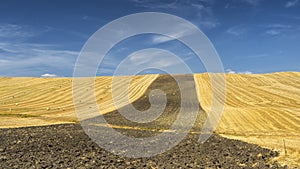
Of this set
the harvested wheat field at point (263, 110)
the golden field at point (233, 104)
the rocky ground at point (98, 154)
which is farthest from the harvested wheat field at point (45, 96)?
the harvested wheat field at point (263, 110)

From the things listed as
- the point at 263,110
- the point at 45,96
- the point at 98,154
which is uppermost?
the point at 45,96

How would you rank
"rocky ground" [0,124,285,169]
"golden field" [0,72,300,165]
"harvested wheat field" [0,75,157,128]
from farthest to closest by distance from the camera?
1. "harvested wheat field" [0,75,157,128]
2. "golden field" [0,72,300,165]
3. "rocky ground" [0,124,285,169]

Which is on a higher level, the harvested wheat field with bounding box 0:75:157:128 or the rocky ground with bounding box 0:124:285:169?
the harvested wheat field with bounding box 0:75:157:128

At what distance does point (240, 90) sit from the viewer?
7912cm

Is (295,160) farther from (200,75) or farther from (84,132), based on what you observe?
(200,75)

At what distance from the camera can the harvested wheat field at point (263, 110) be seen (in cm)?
3475

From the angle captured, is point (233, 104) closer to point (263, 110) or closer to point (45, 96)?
point (263, 110)

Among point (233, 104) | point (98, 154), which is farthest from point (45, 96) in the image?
point (98, 154)

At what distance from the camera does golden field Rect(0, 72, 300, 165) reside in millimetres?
38969

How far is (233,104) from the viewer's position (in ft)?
205

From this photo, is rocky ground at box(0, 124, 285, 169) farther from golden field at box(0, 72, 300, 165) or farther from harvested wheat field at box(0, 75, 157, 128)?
harvested wheat field at box(0, 75, 157, 128)

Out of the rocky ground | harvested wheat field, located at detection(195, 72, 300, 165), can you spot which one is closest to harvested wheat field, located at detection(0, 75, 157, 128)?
the rocky ground

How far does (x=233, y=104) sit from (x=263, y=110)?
370 inches

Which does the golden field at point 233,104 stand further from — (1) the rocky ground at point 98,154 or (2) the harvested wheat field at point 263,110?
(1) the rocky ground at point 98,154
